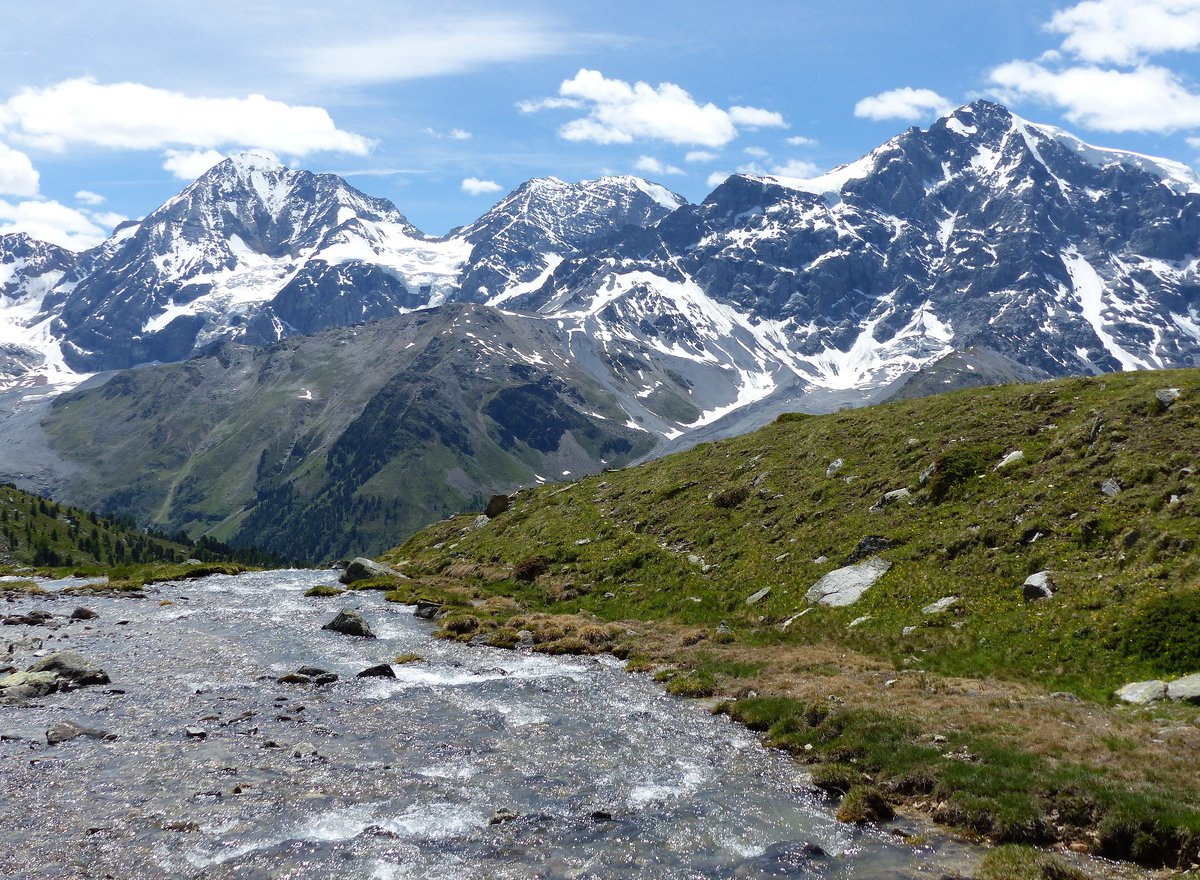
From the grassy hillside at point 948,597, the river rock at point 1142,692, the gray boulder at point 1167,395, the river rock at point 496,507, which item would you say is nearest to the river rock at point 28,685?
the grassy hillside at point 948,597

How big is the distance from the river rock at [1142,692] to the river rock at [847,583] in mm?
15040

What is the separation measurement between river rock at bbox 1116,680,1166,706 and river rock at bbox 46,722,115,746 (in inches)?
1372

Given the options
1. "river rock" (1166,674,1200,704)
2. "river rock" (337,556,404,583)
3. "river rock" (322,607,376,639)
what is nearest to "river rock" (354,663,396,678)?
"river rock" (322,607,376,639)

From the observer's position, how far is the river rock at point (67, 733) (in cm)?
2947

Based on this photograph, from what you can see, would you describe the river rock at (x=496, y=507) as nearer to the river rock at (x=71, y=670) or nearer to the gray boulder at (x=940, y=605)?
the river rock at (x=71, y=670)

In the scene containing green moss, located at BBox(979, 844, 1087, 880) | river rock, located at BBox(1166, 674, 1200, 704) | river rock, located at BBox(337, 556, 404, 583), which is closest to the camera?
green moss, located at BBox(979, 844, 1087, 880)

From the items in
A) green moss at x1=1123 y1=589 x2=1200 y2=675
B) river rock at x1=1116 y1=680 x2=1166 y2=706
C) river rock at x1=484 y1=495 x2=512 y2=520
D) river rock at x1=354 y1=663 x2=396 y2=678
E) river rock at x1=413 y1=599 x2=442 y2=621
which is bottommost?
river rock at x1=413 y1=599 x2=442 y2=621

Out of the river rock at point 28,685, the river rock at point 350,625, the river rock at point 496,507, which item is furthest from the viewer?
the river rock at point 496,507

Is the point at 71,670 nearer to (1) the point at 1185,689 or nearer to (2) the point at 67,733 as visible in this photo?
(2) the point at 67,733

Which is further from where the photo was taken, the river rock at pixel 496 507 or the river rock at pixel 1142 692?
the river rock at pixel 496 507

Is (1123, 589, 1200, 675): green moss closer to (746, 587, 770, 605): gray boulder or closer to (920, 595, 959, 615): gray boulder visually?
(920, 595, 959, 615): gray boulder

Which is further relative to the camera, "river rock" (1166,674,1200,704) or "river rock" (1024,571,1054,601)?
"river rock" (1024,571,1054,601)

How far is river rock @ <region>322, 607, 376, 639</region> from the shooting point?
51.8 meters

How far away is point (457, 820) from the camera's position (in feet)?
78.4
